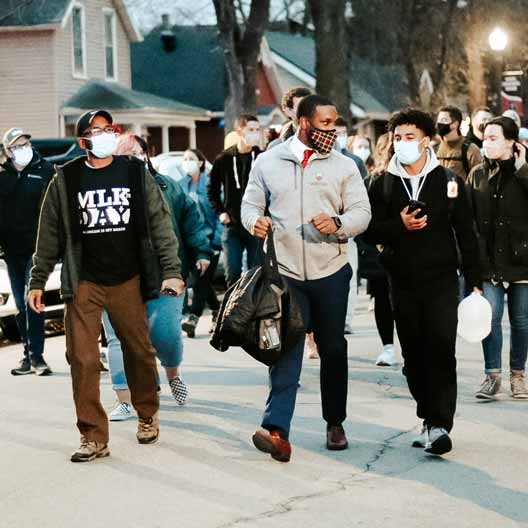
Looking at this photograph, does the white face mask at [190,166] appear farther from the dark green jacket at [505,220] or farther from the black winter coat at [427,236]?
the black winter coat at [427,236]

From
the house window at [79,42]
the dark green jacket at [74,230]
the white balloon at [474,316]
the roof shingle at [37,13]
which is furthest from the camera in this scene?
the house window at [79,42]

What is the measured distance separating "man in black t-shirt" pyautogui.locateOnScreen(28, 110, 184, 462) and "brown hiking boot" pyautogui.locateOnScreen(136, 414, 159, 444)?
37 centimetres

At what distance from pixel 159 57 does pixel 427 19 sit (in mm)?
13332

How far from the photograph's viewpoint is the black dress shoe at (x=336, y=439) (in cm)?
784

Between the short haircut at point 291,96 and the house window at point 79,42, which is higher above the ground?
the house window at point 79,42

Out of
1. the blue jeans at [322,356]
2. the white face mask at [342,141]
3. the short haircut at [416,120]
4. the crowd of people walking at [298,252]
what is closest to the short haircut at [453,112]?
the white face mask at [342,141]

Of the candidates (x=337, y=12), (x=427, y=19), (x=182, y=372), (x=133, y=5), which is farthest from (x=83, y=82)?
(x=182, y=372)

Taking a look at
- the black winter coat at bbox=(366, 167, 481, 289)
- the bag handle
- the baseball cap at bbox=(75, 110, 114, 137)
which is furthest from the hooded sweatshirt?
the baseball cap at bbox=(75, 110, 114, 137)

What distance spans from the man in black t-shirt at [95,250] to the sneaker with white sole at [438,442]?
1659 millimetres

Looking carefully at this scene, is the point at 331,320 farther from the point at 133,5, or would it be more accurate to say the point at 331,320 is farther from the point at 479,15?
the point at 479,15

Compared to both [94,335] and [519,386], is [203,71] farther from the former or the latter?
[94,335]

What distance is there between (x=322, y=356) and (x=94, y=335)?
51.2 inches

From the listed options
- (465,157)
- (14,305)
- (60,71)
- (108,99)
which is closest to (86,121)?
(465,157)

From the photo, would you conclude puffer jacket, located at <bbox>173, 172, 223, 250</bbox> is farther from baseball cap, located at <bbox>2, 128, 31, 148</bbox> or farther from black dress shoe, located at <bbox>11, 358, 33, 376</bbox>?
black dress shoe, located at <bbox>11, 358, 33, 376</bbox>
